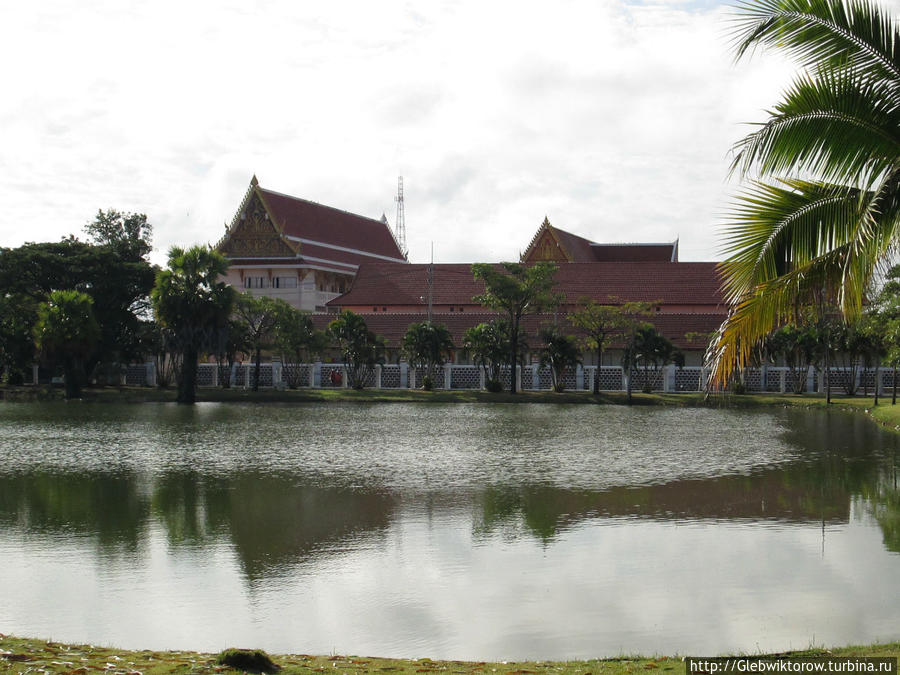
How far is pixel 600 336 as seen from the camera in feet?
119

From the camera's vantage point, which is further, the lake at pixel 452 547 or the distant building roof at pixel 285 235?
the distant building roof at pixel 285 235

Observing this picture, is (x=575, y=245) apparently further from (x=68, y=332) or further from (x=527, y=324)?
(x=68, y=332)

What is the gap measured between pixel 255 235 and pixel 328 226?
199 inches

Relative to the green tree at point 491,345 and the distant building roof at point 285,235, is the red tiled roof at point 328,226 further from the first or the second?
the green tree at point 491,345

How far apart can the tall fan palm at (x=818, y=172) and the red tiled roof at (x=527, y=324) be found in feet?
104

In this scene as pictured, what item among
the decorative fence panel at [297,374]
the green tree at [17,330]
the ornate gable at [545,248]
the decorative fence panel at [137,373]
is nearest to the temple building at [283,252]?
the ornate gable at [545,248]

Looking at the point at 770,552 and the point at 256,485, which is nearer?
the point at 770,552

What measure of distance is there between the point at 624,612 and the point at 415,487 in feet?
19.3

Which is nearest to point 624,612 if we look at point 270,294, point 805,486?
point 805,486

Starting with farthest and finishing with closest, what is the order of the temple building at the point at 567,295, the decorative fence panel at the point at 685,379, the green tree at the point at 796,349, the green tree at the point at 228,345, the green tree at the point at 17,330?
the temple building at the point at 567,295
the green tree at the point at 17,330
the decorative fence panel at the point at 685,379
the green tree at the point at 796,349
the green tree at the point at 228,345

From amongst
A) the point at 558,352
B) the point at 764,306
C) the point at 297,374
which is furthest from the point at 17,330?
the point at 764,306

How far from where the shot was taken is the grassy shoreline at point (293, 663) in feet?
16.3

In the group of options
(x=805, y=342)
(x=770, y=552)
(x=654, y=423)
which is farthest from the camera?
(x=805, y=342)

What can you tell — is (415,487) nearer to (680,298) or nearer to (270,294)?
(680,298)
